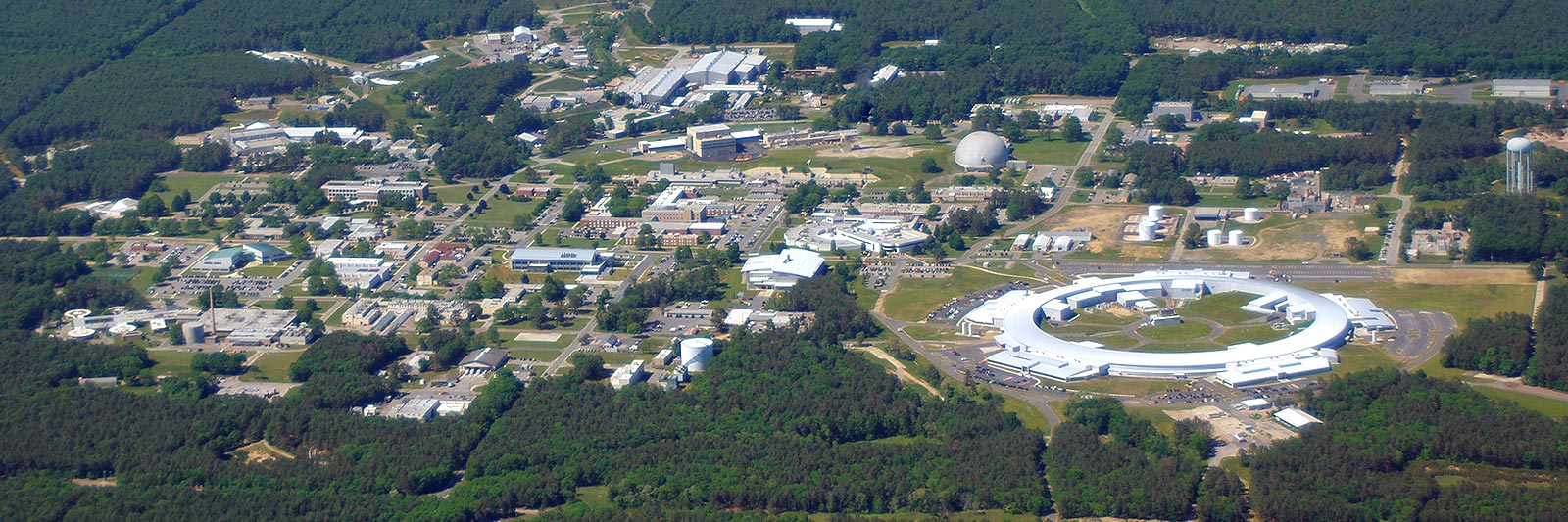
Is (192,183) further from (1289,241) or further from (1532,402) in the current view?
(1532,402)

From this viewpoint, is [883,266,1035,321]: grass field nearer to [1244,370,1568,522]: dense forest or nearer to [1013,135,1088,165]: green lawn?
[1244,370,1568,522]: dense forest

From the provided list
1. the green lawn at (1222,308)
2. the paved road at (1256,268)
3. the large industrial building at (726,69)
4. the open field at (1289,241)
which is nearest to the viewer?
the green lawn at (1222,308)

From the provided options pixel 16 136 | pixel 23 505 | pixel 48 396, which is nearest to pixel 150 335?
pixel 48 396

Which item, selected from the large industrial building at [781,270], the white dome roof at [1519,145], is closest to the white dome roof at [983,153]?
the large industrial building at [781,270]

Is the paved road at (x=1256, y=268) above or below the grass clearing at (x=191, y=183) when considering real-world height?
below

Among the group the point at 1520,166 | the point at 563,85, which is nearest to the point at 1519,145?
the point at 1520,166

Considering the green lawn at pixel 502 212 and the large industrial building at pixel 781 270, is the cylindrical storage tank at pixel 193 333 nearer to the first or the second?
the green lawn at pixel 502 212
